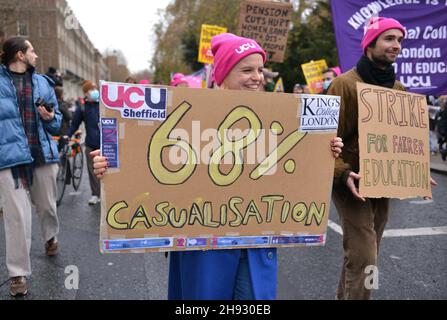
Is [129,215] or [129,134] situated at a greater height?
[129,134]

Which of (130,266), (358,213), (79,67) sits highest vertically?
(79,67)

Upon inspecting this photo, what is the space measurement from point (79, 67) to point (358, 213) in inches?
2702

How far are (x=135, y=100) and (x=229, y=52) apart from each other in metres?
0.56

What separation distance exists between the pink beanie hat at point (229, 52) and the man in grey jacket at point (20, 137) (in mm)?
1907

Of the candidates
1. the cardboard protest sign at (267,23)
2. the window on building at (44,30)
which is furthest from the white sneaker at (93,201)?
the window on building at (44,30)

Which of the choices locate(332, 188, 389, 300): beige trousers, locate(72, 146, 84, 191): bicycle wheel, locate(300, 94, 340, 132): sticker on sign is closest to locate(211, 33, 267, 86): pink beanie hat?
locate(300, 94, 340, 132): sticker on sign

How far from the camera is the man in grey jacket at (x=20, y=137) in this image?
10.8 ft

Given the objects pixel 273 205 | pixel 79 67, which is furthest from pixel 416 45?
pixel 79 67

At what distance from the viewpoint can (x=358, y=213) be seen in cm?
270

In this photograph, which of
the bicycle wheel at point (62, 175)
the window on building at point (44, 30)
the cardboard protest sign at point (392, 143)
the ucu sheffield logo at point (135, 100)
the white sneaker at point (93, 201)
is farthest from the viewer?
the window on building at point (44, 30)

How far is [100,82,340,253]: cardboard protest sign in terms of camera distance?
1895 millimetres

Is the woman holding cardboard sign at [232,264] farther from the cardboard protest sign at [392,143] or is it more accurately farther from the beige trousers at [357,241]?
the beige trousers at [357,241]
